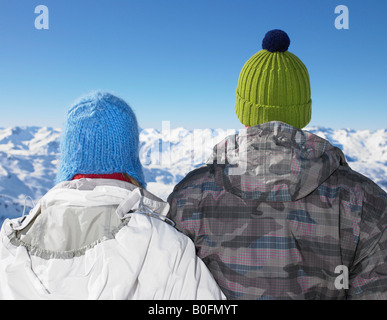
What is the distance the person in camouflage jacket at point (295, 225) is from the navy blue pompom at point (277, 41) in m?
1.01

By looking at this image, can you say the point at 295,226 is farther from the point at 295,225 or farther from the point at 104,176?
the point at 104,176

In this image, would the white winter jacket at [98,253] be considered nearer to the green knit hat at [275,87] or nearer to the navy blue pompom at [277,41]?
the green knit hat at [275,87]

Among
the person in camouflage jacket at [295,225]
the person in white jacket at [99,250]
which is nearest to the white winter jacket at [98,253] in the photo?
the person in white jacket at [99,250]

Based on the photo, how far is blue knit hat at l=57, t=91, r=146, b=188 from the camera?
254 centimetres

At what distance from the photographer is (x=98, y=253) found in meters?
2.01

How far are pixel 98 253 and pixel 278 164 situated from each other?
4.31ft

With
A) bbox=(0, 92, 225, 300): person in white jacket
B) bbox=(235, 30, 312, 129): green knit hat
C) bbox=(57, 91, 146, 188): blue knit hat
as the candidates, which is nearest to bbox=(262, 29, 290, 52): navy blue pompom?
bbox=(235, 30, 312, 129): green knit hat

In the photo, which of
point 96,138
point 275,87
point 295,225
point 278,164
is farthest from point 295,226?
point 96,138

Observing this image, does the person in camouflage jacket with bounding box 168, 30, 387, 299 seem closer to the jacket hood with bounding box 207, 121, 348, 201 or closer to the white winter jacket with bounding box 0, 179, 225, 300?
the jacket hood with bounding box 207, 121, 348, 201

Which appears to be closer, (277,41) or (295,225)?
(295,225)

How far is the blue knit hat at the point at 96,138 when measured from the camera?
2539 mm

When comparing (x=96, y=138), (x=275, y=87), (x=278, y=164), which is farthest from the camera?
(x=275, y=87)

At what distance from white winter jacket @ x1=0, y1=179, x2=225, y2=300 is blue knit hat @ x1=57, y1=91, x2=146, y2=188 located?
362mm

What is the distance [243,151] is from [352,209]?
2.84ft
